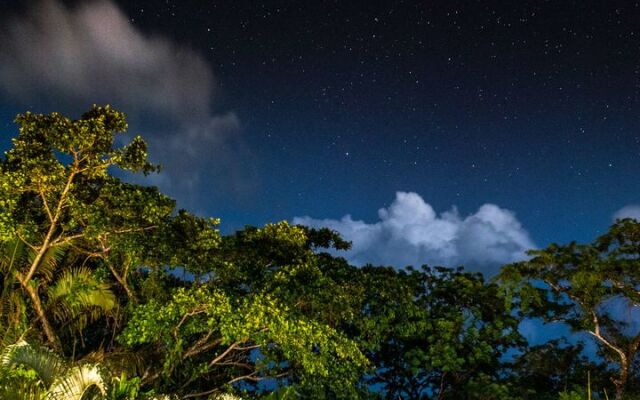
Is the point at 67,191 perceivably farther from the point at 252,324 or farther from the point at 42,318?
the point at 252,324

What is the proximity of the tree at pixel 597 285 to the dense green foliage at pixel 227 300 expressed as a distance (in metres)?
0.03

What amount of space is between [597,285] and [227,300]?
26.8 ft

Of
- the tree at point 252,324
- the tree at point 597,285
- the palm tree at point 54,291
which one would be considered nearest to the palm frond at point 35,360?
the tree at point 252,324

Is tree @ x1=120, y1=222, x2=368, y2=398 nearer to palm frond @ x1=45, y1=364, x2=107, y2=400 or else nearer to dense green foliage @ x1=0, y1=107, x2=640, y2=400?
dense green foliage @ x1=0, y1=107, x2=640, y2=400

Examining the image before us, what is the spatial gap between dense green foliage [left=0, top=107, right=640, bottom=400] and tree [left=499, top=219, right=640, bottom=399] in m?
0.03

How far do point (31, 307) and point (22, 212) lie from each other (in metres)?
1.80

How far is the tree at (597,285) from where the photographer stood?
11.6 meters

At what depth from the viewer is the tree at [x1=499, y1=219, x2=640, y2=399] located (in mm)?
11555

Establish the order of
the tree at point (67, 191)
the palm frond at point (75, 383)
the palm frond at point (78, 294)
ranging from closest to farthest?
1. the palm frond at point (75, 383)
2. the tree at point (67, 191)
3. the palm frond at point (78, 294)

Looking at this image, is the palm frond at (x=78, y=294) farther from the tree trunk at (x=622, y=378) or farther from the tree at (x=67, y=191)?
the tree trunk at (x=622, y=378)

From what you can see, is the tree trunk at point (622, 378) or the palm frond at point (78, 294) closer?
the palm frond at point (78, 294)

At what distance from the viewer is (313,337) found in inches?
369

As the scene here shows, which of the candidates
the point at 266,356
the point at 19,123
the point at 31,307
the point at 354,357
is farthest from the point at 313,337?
the point at 19,123

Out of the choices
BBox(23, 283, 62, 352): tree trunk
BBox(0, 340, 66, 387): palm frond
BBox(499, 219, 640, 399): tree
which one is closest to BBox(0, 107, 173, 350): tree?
BBox(23, 283, 62, 352): tree trunk
